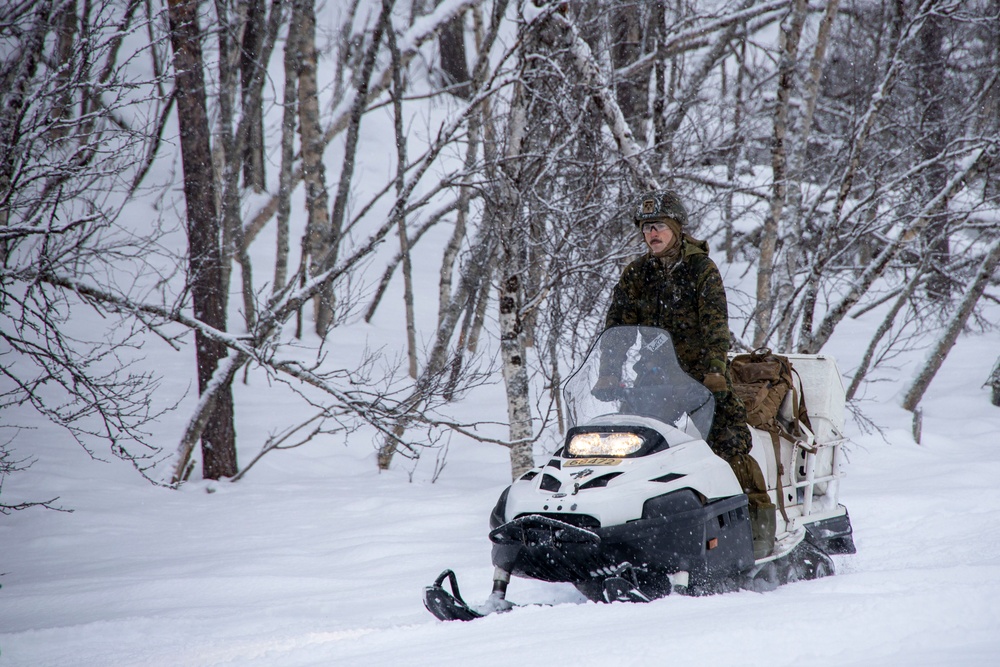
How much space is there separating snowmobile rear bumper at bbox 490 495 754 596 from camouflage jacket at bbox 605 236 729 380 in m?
0.80

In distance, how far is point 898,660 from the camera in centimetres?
232

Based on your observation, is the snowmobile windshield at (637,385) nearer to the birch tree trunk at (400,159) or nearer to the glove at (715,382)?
the glove at (715,382)

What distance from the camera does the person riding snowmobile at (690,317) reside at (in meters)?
3.72

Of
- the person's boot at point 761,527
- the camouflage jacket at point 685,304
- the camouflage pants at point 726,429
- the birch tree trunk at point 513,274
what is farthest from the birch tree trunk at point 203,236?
the person's boot at point 761,527

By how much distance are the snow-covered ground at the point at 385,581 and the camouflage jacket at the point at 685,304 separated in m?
1.18

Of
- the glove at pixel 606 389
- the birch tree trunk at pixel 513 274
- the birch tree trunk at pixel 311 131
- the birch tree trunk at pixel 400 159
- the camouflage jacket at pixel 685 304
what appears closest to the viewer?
the glove at pixel 606 389

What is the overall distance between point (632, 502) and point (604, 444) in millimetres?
335

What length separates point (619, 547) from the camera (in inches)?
122

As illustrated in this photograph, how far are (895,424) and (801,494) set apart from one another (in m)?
7.95

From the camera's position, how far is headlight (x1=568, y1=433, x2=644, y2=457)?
3348 mm

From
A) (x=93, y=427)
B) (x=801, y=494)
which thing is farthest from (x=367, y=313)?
(x=801, y=494)

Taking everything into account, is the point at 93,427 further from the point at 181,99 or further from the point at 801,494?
the point at 801,494

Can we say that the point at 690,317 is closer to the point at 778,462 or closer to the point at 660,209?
the point at 660,209

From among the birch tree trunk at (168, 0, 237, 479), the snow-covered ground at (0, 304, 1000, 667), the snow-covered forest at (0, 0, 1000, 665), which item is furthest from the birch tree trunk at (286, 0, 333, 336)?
the snow-covered ground at (0, 304, 1000, 667)
